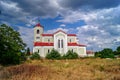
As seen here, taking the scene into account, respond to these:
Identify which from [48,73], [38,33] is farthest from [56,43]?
[48,73]

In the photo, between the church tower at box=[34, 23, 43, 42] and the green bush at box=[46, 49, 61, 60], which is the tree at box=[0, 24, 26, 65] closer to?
the green bush at box=[46, 49, 61, 60]

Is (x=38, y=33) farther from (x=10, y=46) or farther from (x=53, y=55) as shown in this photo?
(x=10, y=46)

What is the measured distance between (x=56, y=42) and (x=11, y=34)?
50.7 metres

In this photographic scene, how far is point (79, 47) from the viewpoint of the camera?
279 ft

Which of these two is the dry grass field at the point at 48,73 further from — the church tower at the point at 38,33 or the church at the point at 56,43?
the church tower at the point at 38,33

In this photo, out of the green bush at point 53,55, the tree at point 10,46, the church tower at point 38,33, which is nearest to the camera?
the tree at point 10,46

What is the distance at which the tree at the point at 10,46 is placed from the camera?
31.4 m

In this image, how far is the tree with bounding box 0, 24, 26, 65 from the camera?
31.4 meters

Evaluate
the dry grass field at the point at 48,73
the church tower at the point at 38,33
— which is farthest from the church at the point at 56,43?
the dry grass field at the point at 48,73

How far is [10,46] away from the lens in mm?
32938

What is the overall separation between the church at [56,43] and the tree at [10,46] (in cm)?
4666

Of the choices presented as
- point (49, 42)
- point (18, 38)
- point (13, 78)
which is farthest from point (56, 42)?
point (13, 78)

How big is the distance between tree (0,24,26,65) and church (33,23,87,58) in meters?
46.7

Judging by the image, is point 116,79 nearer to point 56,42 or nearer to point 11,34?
point 11,34
